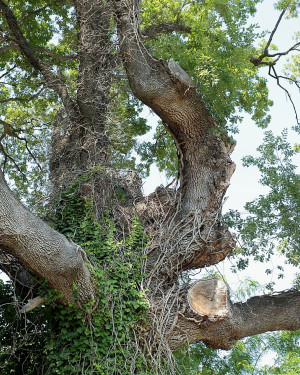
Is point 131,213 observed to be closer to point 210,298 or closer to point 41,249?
point 210,298

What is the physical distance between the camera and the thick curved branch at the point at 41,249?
5.73 metres

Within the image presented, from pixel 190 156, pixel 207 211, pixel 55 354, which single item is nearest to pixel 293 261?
pixel 207 211

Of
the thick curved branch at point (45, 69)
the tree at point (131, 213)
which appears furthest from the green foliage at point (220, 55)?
the thick curved branch at point (45, 69)

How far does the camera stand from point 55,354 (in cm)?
670

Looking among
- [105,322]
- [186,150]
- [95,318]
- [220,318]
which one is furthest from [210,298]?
[186,150]

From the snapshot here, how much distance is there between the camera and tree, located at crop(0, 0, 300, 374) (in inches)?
259

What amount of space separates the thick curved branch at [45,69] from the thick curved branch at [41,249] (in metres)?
3.90

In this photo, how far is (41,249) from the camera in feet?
19.7

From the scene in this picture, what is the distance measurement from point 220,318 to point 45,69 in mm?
5936

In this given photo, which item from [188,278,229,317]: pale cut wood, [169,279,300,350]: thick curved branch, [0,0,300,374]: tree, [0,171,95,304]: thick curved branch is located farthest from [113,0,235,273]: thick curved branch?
[0,171,95,304]: thick curved branch

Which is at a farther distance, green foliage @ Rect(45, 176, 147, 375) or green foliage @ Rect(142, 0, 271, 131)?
green foliage @ Rect(142, 0, 271, 131)

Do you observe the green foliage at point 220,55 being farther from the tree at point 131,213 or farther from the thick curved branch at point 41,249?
the thick curved branch at point 41,249

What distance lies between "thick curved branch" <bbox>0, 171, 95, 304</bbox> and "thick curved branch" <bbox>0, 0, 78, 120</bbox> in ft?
12.8

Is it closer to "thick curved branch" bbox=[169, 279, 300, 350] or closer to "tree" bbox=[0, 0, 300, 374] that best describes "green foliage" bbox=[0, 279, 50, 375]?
"tree" bbox=[0, 0, 300, 374]
